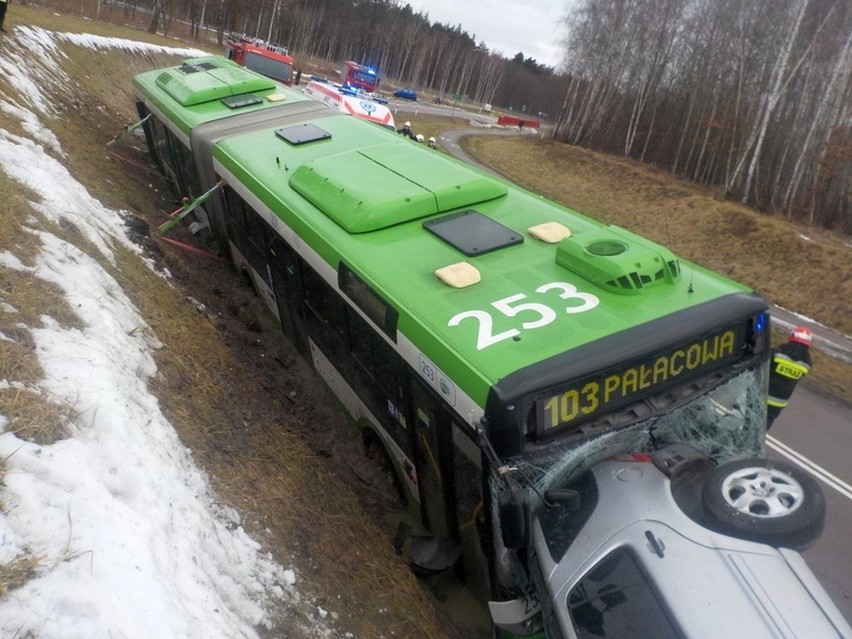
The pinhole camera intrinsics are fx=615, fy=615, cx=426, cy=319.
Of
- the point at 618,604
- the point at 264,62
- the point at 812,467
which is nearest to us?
the point at 618,604

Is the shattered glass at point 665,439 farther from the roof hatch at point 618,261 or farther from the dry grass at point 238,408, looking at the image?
the dry grass at point 238,408

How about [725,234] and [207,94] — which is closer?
[207,94]

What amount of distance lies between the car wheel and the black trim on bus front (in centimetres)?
83

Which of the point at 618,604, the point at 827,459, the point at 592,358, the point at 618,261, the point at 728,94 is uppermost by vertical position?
the point at 728,94

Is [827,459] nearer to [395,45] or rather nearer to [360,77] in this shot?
[360,77]

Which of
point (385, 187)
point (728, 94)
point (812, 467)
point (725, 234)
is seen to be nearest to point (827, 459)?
point (812, 467)

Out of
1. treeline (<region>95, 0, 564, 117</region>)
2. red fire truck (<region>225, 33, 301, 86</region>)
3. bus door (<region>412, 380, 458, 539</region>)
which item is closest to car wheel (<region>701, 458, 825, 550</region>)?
bus door (<region>412, 380, 458, 539</region>)

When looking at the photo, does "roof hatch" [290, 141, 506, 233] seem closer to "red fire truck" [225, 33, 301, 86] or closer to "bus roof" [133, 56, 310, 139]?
"bus roof" [133, 56, 310, 139]

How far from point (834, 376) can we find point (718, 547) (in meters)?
9.24

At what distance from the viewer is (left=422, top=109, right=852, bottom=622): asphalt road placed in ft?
19.0

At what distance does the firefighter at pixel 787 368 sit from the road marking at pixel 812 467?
2.29 meters

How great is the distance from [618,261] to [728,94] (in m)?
30.7

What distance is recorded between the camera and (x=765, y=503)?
3330 mm

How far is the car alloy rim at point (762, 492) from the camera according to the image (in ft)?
10.8
